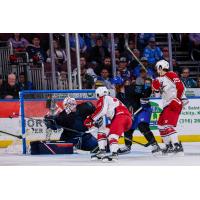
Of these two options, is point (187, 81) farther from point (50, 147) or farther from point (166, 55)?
point (50, 147)

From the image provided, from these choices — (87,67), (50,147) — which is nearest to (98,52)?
(87,67)

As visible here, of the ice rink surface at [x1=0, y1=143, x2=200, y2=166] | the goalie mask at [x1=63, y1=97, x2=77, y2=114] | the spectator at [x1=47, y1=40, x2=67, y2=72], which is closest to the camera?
the ice rink surface at [x1=0, y1=143, x2=200, y2=166]

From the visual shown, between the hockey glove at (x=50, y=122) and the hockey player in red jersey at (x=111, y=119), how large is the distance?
318 millimetres

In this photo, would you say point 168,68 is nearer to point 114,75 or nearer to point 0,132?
point 114,75

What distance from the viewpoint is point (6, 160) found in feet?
41.2

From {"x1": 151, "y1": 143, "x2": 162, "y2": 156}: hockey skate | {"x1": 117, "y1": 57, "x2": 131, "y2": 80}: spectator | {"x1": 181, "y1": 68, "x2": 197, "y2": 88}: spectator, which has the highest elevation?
{"x1": 117, "y1": 57, "x2": 131, "y2": 80}: spectator

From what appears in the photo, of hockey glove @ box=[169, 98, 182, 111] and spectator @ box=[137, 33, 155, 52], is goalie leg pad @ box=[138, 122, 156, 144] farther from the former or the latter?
spectator @ box=[137, 33, 155, 52]

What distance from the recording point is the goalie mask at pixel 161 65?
41.4 feet

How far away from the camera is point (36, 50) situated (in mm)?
12586

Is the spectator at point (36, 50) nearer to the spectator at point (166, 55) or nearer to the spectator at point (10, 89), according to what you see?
the spectator at point (10, 89)

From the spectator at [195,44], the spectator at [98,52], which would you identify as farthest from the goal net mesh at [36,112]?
the spectator at [195,44]

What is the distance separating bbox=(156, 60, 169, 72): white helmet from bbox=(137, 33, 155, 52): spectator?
21cm

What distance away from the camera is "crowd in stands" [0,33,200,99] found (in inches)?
496

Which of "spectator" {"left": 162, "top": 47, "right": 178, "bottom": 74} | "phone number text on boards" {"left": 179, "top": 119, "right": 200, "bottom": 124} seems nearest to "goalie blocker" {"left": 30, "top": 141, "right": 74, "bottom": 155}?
"phone number text on boards" {"left": 179, "top": 119, "right": 200, "bottom": 124}
